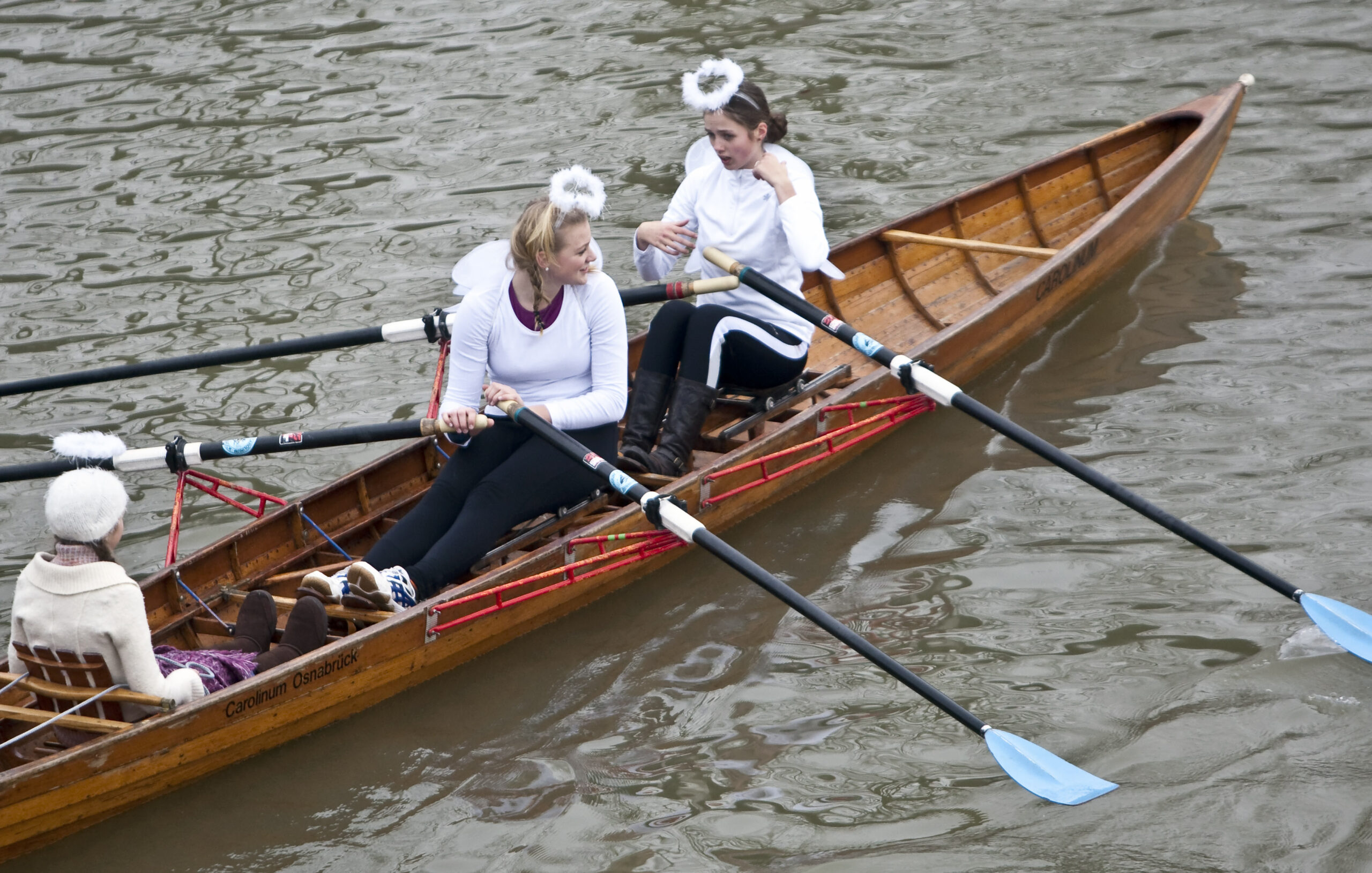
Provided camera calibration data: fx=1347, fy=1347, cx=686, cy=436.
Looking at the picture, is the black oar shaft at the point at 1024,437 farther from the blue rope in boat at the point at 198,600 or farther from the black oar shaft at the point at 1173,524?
the blue rope in boat at the point at 198,600

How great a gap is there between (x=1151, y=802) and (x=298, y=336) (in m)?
6.62

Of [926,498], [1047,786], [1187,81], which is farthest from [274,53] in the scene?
[1047,786]

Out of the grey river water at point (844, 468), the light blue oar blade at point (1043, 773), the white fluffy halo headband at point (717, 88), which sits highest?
the white fluffy halo headband at point (717, 88)

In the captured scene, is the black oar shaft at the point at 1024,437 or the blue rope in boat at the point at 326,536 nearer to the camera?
the black oar shaft at the point at 1024,437

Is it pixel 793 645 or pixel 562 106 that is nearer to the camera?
pixel 793 645

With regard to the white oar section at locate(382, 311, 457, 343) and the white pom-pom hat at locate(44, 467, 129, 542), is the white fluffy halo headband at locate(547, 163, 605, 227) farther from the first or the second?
the white pom-pom hat at locate(44, 467, 129, 542)

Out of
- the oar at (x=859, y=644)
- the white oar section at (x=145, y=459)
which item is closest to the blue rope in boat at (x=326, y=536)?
the white oar section at (x=145, y=459)

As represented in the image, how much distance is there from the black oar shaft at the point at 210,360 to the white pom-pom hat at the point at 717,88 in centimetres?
190

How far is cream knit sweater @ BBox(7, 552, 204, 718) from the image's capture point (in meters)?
4.58

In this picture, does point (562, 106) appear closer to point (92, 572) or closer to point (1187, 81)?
point (1187, 81)

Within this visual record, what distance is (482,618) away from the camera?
5.88 meters

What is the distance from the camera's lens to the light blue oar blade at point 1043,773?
4.91m

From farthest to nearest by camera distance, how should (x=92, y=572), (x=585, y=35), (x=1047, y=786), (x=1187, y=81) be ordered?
1. (x=585, y=35)
2. (x=1187, y=81)
3. (x=1047, y=786)
4. (x=92, y=572)

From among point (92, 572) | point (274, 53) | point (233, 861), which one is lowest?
point (233, 861)
